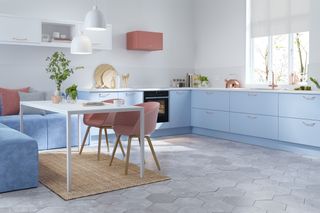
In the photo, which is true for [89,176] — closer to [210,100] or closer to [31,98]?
[31,98]

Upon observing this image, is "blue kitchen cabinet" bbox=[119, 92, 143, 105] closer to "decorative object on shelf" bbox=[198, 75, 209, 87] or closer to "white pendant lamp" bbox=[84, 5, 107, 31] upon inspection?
"decorative object on shelf" bbox=[198, 75, 209, 87]

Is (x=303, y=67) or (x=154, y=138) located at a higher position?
(x=303, y=67)

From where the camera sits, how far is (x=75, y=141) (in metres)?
5.67

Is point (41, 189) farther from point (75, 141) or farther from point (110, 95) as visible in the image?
point (110, 95)

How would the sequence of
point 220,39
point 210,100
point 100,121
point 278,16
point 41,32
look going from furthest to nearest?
point 220,39
point 210,100
point 278,16
point 41,32
point 100,121

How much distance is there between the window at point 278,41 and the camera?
5852 millimetres

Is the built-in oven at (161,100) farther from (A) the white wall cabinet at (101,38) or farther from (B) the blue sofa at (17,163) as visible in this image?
(B) the blue sofa at (17,163)

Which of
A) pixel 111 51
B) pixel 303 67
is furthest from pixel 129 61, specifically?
pixel 303 67

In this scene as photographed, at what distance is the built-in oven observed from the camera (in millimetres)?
6418

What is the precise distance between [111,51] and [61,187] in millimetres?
3562

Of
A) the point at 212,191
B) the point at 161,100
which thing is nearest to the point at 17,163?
the point at 212,191

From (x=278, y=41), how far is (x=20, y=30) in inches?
157

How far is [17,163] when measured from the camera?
343 centimetres

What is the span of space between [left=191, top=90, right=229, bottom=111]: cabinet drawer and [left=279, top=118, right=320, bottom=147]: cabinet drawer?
3.67 feet
